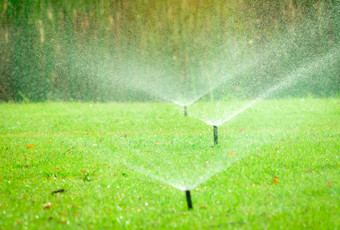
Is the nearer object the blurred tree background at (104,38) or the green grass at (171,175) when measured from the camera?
the green grass at (171,175)

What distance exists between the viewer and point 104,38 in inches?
550

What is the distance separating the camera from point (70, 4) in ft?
46.0

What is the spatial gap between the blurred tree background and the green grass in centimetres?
551

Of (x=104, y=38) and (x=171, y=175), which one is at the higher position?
(x=104, y=38)

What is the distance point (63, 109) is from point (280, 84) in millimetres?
7554

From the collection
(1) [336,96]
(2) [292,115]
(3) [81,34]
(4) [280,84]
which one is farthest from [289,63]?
(3) [81,34]

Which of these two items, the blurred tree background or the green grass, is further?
the blurred tree background

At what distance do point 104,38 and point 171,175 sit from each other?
10374 mm

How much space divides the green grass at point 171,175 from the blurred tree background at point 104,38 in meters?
5.51

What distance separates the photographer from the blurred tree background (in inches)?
521

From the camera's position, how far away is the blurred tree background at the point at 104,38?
13.2m

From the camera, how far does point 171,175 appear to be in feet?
14.9

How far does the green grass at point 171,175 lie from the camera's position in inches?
134

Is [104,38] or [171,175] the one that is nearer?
[171,175]
